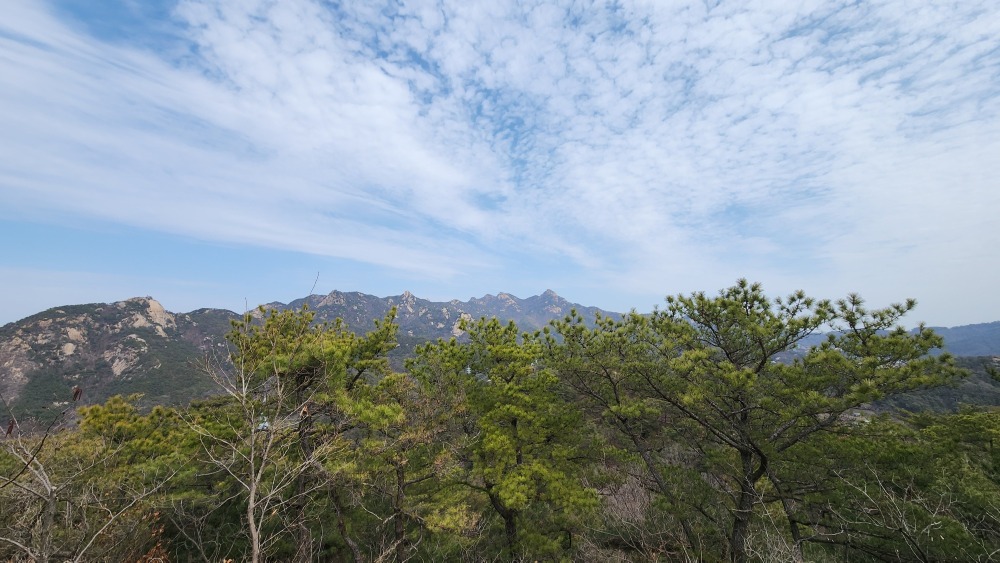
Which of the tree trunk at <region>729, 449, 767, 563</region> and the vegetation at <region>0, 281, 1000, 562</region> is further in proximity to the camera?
the tree trunk at <region>729, 449, 767, 563</region>

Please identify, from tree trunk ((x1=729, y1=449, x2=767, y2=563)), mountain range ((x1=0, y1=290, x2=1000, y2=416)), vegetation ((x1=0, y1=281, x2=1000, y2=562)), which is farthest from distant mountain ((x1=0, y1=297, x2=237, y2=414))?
tree trunk ((x1=729, y1=449, x2=767, y2=563))

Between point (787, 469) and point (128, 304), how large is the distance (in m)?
215

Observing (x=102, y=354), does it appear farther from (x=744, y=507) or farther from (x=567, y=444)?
(x=744, y=507)

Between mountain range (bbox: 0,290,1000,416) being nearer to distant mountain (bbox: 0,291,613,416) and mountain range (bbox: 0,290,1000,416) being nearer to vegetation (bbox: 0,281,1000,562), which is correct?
distant mountain (bbox: 0,291,613,416)

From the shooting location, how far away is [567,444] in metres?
17.0

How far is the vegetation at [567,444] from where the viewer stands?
35.8ft

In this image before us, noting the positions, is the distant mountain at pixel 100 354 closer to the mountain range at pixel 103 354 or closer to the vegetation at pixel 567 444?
the mountain range at pixel 103 354

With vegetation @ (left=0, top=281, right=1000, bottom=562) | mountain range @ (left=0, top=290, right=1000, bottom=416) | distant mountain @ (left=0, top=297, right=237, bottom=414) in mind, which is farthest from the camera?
distant mountain @ (left=0, top=297, right=237, bottom=414)

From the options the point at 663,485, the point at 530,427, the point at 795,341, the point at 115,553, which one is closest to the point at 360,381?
the point at 530,427

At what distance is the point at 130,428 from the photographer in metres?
16.1

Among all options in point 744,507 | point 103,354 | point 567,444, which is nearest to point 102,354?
point 103,354

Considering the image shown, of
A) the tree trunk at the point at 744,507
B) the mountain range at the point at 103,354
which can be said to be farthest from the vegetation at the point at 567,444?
the mountain range at the point at 103,354

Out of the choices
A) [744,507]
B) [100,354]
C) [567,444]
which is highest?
[567,444]

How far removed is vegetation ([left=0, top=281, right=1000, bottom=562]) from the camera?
10.9 m
